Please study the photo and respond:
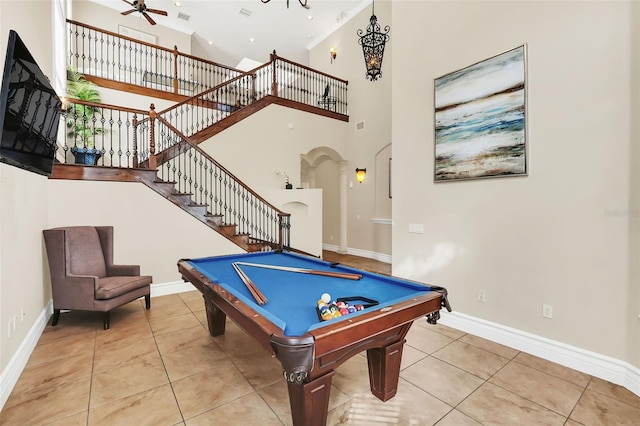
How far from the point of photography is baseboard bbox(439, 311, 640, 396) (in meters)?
2.26

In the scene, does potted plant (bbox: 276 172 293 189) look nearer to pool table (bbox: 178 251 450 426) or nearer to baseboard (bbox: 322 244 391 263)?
baseboard (bbox: 322 244 391 263)

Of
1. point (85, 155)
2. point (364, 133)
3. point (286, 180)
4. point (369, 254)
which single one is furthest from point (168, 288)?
point (364, 133)

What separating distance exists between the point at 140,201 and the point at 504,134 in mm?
4715

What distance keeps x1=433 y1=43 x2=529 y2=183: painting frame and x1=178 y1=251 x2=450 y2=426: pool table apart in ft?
5.58

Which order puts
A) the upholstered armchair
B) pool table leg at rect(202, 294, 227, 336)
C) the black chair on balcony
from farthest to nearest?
the black chair on balcony
the upholstered armchair
pool table leg at rect(202, 294, 227, 336)

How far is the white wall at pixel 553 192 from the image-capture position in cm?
227

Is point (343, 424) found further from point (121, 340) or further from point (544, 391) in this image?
point (121, 340)

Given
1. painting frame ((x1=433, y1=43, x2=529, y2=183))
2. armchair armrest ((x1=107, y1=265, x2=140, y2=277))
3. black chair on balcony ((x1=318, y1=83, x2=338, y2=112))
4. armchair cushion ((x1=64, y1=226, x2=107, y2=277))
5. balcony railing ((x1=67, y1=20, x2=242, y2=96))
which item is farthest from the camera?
black chair on balcony ((x1=318, y1=83, x2=338, y2=112))

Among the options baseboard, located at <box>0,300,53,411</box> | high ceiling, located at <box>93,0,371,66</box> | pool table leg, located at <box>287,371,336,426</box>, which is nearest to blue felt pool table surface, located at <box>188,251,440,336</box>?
pool table leg, located at <box>287,371,336,426</box>

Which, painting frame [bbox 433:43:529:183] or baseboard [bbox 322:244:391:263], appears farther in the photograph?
baseboard [bbox 322:244:391:263]

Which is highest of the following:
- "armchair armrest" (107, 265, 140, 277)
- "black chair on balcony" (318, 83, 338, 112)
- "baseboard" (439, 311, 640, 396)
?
"black chair on balcony" (318, 83, 338, 112)

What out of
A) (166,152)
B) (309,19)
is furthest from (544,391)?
(309,19)

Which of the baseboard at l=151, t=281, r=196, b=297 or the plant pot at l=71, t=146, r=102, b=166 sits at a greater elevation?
the plant pot at l=71, t=146, r=102, b=166

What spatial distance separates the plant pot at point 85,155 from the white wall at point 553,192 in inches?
190
